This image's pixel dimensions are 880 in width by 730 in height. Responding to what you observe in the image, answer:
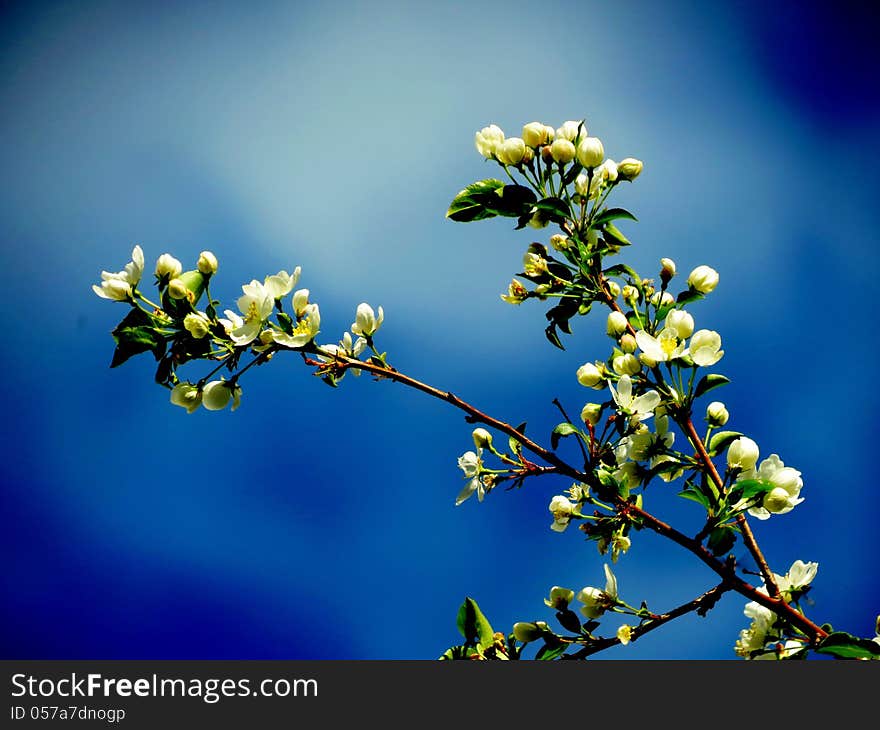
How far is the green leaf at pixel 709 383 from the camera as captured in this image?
60.4 inches

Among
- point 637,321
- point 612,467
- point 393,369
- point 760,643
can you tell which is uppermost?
point 637,321

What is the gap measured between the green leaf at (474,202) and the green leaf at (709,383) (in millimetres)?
738

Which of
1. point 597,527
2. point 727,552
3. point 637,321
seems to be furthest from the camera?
point 637,321

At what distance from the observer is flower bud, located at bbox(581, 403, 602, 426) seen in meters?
1.55

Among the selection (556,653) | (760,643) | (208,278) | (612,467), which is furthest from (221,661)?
(760,643)

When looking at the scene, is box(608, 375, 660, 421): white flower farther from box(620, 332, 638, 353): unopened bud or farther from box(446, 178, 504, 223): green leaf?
box(446, 178, 504, 223): green leaf

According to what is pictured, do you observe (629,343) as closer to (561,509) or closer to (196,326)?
(561,509)

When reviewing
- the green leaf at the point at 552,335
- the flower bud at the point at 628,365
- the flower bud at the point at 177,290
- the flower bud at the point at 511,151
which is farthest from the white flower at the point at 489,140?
the flower bud at the point at 177,290

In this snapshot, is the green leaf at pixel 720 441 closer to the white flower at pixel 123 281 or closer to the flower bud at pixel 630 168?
the flower bud at pixel 630 168

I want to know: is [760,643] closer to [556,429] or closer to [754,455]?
[754,455]

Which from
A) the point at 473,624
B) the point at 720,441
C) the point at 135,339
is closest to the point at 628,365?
the point at 720,441

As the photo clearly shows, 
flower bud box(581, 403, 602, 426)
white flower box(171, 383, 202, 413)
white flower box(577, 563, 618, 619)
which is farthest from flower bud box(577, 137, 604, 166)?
white flower box(171, 383, 202, 413)

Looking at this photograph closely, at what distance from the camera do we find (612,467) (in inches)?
61.2

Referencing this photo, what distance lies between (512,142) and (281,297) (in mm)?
765
